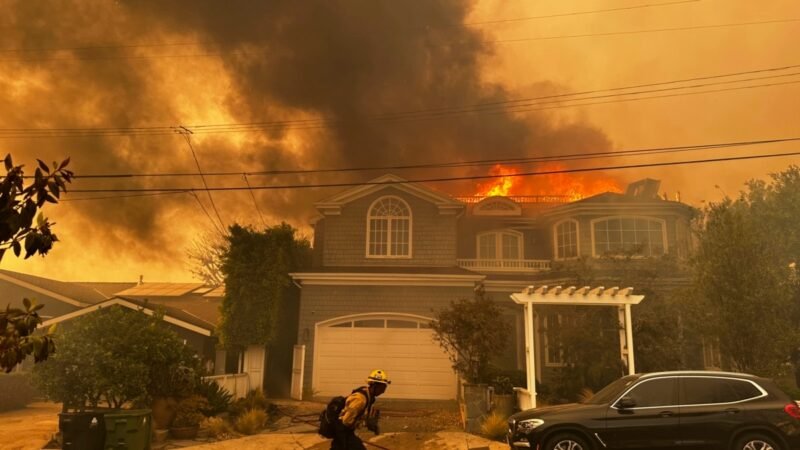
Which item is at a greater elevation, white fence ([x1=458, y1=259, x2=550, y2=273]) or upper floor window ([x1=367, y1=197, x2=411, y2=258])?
upper floor window ([x1=367, y1=197, x2=411, y2=258])

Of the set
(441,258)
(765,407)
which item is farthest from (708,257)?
(441,258)

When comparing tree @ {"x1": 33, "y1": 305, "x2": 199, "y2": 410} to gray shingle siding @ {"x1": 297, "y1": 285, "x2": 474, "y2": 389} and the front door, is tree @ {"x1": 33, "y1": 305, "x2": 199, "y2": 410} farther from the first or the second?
the front door

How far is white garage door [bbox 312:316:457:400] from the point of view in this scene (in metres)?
17.8

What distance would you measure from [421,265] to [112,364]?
10922mm

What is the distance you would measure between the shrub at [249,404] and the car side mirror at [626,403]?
9.08 m

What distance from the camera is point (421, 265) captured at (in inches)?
776

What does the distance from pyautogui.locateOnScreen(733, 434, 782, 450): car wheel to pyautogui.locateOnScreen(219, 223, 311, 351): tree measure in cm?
1294

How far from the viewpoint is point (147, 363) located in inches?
468

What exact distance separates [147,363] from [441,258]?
34.8 ft

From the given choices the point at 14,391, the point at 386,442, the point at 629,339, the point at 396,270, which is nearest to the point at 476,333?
the point at 386,442

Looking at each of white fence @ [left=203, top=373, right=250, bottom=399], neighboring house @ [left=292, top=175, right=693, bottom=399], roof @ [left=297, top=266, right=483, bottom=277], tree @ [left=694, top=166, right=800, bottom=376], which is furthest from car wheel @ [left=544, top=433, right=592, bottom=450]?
roof @ [left=297, top=266, right=483, bottom=277]

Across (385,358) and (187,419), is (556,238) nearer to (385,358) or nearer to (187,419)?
(385,358)

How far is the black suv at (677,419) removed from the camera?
8000 mm

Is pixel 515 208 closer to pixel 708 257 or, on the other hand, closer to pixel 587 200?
pixel 587 200
